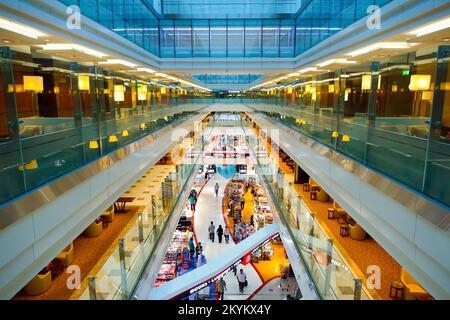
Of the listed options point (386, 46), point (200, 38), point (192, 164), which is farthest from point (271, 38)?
point (386, 46)

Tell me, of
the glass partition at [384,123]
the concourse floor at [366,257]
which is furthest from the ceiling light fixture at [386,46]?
the concourse floor at [366,257]

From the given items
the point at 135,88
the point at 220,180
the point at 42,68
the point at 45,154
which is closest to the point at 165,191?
the point at 135,88

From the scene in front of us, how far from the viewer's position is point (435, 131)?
365 centimetres

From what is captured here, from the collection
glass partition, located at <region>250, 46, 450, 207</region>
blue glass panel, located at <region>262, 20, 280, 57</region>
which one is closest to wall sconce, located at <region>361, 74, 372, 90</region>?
glass partition, located at <region>250, 46, 450, 207</region>

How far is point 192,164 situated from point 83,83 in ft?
36.9

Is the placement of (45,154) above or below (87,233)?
above

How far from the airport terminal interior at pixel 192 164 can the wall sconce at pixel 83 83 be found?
4 cm

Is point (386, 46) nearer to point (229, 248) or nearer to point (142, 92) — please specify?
point (142, 92)

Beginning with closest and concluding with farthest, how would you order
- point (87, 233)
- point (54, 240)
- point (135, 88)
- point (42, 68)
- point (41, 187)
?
point (41, 187) → point (54, 240) → point (87, 233) → point (42, 68) → point (135, 88)

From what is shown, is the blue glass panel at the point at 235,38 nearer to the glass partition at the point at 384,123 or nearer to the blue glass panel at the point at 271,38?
the blue glass panel at the point at 271,38

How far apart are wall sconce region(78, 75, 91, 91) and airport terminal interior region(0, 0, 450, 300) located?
1.6 inches

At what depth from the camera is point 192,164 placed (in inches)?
698

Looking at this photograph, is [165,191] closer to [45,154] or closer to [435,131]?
[45,154]

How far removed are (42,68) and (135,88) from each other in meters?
3.23
